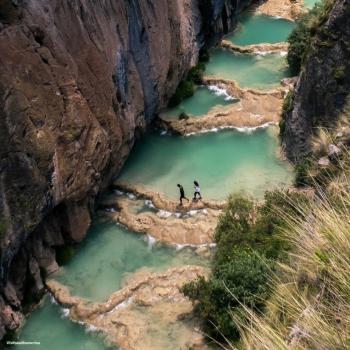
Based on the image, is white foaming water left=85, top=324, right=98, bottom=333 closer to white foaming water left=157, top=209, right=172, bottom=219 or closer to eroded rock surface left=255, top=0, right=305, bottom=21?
white foaming water left=157, top=209, right=172, bottom=219

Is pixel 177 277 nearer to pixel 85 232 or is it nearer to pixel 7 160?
pixel 85 232

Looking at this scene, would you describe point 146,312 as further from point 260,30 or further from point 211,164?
point 260,30

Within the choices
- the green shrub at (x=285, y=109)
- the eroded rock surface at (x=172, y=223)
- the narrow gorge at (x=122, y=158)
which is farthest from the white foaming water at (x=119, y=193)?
the green shrub at (x=285, y=109)

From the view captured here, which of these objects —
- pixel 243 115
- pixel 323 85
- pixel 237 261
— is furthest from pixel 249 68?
pixel 237 261

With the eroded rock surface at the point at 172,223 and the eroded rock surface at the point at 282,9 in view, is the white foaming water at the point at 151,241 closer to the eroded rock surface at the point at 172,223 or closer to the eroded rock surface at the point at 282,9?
the eroded rock surface at the point at 172,223

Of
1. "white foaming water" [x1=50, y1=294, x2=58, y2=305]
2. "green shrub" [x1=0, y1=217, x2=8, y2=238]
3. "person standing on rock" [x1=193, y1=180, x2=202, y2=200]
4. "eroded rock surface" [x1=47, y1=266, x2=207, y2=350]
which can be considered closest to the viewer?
"green shrub" [x1=0, y1=217, x2=8, y2=238]

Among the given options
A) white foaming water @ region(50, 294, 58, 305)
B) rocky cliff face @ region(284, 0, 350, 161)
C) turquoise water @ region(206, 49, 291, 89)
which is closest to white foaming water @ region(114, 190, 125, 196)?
white foaming water @ region(50, 294, 58, 305)
